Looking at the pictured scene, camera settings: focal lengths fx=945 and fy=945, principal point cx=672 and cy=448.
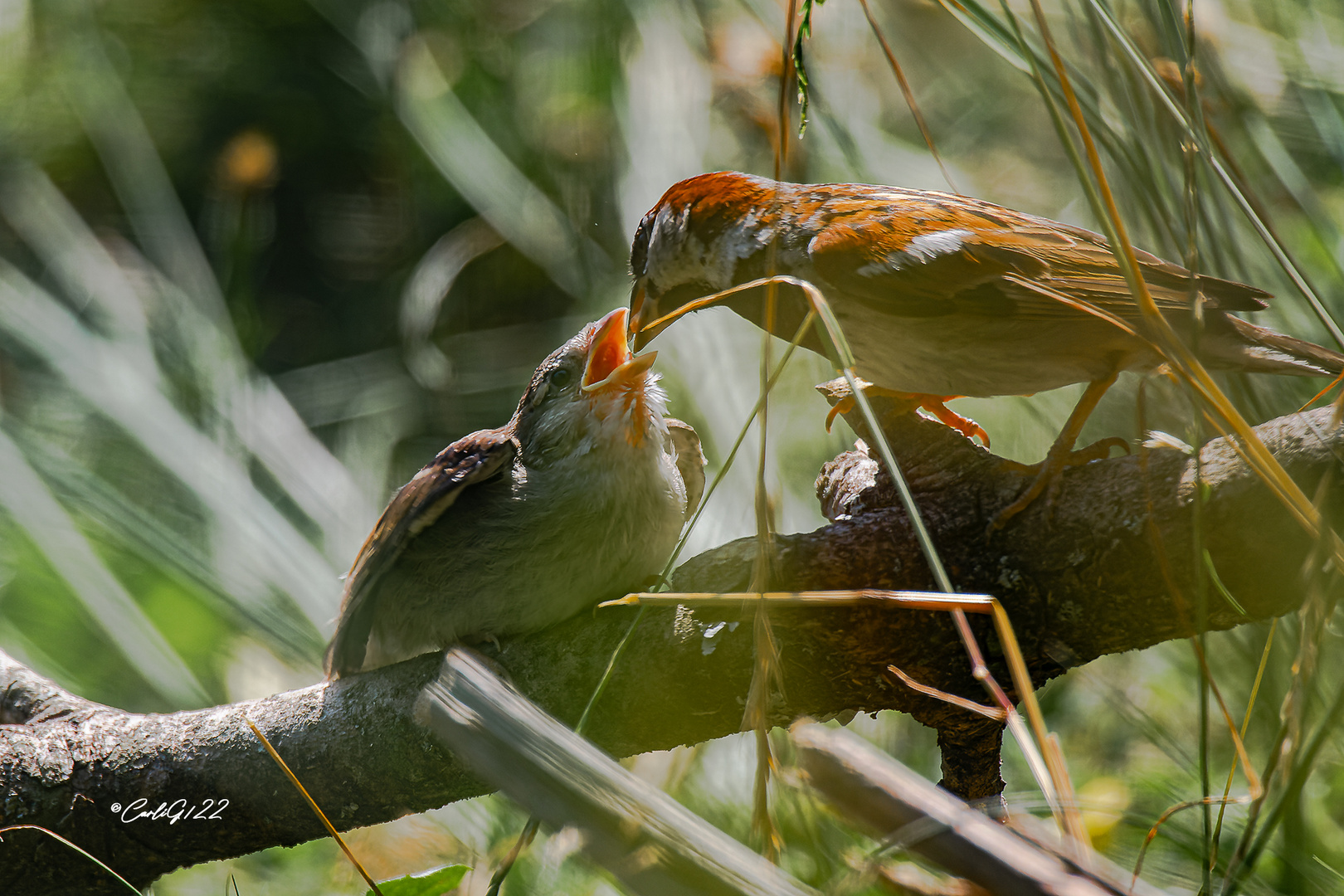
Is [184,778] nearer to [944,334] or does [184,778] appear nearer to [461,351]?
[944,334]

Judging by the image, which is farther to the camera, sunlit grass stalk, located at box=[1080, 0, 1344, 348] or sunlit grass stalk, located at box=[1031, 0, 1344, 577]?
sunlit grass stalk, located at box=[1080, 0, 1344, 348]

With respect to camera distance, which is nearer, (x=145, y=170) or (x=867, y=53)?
(x=867, y=53)

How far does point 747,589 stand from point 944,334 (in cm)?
59

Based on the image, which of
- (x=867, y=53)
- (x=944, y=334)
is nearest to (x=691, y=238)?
(x=944, y=334)

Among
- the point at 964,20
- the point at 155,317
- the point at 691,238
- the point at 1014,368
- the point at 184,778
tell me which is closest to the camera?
the point at 964,20

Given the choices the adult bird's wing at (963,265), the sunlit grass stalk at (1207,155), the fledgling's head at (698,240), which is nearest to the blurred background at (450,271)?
the sunlit grass stalk at (1207,155)

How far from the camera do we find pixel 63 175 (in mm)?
5605

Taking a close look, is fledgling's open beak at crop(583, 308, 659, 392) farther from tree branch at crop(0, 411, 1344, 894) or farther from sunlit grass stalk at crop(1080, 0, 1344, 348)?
sunlit grass stalk at crop(1080, 0, 1344, 348)

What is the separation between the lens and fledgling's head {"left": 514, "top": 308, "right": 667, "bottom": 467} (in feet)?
6.66
